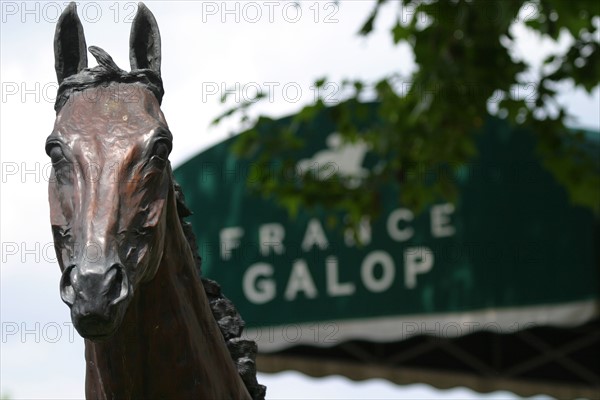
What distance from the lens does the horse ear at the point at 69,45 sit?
9.04 ft

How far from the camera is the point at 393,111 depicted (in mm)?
7449

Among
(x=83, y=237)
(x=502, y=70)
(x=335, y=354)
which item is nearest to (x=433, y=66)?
(x=502, y=70)

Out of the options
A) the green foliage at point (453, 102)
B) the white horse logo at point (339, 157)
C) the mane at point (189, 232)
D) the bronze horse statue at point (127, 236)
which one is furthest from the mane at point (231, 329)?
the white horse logo at point (339, 157)

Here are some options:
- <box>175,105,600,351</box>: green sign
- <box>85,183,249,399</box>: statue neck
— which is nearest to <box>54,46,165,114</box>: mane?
<box>85,183,249,399</box>: statue neck

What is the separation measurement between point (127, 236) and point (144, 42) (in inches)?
24.0

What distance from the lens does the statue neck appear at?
2.67 m

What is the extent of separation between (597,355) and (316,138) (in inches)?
120

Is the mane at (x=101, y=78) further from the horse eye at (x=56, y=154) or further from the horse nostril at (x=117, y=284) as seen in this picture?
the horse nostril at (x=117, y=284)

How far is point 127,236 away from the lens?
2.42 m

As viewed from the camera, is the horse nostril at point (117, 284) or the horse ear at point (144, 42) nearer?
→ the horse nostril at point (117, 284)

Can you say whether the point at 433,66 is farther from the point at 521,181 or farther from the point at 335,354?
the point at 335,354

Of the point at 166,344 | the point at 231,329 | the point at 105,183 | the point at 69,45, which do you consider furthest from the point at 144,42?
the point at 231,329

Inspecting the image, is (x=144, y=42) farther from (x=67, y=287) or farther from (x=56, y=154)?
(x=67, y=287)

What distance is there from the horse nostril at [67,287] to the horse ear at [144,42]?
2.19 ft
